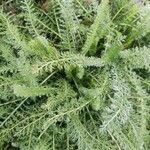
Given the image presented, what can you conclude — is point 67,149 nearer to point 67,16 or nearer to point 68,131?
point 68,131


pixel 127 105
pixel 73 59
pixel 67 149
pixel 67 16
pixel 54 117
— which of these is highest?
pixel 67 16

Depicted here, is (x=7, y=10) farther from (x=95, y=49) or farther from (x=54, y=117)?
(x=54, y=117)

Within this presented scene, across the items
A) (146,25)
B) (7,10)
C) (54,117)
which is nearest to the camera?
(54,117)

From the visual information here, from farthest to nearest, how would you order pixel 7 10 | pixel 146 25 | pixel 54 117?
1. pixel 7 10
2. pixel 146 25
3. pixel 54 117

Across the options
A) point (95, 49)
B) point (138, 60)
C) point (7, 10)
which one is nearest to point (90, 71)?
point (95, 49)

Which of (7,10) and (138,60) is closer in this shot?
(138,60)

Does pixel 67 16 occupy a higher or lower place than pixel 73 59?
higher
